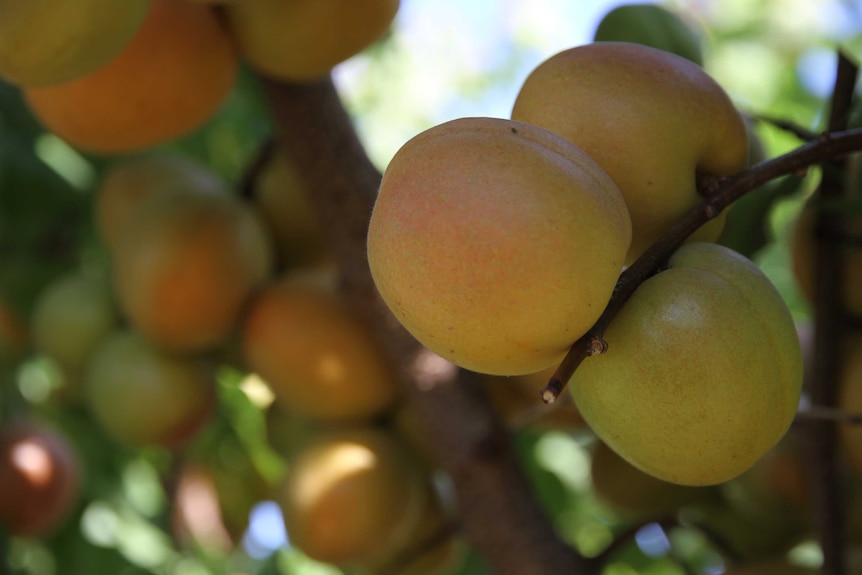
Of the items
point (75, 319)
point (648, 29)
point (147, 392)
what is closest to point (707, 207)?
point (648, 29)

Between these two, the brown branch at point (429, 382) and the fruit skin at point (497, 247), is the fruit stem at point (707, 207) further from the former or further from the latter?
the brown branch at point (429, 382)

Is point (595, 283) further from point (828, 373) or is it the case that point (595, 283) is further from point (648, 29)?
point (828, 373)

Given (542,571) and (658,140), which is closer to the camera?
(658,140)

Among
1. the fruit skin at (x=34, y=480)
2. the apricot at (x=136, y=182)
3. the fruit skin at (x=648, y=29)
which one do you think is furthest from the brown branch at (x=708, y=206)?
the fruit skin at (x=34, y=480)

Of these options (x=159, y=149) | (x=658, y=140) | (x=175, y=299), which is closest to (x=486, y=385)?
(x=175, y=299)

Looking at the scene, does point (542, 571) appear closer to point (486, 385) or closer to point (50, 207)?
point (486, 385)
